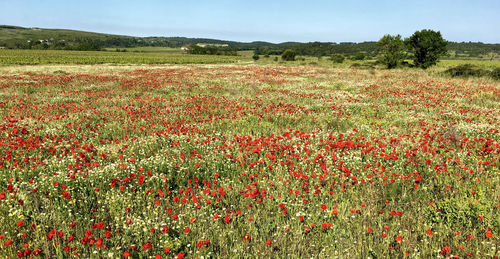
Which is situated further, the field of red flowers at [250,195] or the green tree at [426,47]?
the green tree at [426,47]

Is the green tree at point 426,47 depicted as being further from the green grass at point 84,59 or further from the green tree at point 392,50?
the green grass at point 84,59

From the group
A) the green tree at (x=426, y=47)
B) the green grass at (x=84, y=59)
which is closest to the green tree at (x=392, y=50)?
the green tree at (x=426, y=47)

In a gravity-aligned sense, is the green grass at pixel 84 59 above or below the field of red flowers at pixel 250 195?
above

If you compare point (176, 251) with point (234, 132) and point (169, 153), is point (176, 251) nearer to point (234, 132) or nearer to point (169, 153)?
point (169, 153)

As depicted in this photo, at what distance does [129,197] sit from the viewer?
4.46m

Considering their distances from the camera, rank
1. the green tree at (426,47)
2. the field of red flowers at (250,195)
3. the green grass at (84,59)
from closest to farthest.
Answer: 1. the field of red flowers at (250,195)
2. the green tree at (426,47)
3. the green grass at (84,59)

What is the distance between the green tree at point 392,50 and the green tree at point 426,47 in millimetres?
3045

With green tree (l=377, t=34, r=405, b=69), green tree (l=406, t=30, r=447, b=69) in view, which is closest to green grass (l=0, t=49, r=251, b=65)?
green tree (l=377, t=34, r=405, b=69)

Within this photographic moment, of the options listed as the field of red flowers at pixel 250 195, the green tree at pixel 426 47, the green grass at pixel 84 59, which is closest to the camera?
the field of red flowers at pixel 250 195

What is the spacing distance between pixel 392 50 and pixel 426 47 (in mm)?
5959

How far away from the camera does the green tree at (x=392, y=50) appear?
4759 cm

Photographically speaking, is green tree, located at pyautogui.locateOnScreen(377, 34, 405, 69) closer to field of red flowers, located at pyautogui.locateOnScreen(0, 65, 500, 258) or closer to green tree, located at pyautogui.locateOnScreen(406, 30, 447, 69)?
green tree, located at pyautogui.locateOnScreen(406, 30, 447, 69)

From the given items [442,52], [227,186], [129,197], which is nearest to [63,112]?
[129,197]

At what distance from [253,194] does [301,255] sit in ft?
3.93
